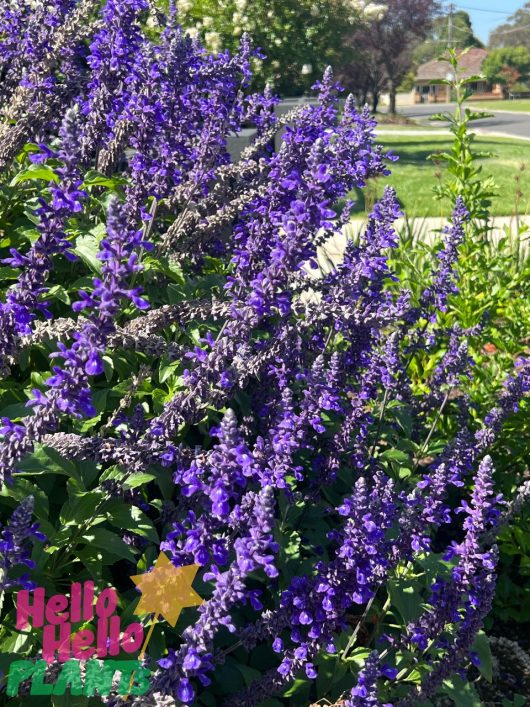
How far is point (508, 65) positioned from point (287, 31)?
9913 cm

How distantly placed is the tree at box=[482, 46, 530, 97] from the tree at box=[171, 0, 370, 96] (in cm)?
9005

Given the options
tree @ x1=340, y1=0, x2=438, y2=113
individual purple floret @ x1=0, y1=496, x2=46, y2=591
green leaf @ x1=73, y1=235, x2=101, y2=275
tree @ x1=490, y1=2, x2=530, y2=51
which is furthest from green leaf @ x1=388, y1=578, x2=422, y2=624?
tree @ x1=490, y1=2, x2=530, y2=51

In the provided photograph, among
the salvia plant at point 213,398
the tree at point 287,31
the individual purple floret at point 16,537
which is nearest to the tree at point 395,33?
the tree at point 287,31

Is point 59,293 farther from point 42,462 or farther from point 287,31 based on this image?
point 287,31

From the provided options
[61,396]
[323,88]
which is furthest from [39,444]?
[323,88]

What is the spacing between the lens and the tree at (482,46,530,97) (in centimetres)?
10462

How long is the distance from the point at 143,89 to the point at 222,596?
2074 mm

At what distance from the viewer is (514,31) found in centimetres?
14125

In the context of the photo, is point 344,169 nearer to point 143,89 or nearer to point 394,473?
point 143,89

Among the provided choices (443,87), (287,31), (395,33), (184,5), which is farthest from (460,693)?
(443,87)

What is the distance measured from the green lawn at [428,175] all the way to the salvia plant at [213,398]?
13.0ft

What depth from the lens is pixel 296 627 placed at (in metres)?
2.36

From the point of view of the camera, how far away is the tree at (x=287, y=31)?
701 inches

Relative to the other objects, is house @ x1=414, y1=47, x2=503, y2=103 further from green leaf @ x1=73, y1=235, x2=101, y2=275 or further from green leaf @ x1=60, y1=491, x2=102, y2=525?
green leaf @ x1=60, y1=491, x2=102, y2=525
